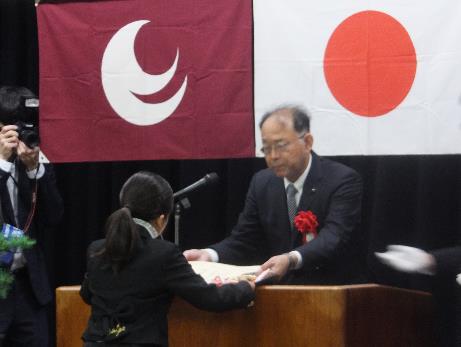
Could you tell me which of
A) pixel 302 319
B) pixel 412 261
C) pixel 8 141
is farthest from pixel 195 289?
pixel 8 141

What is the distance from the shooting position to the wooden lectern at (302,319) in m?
3.02

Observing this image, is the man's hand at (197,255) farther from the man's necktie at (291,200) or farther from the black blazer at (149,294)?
the black blazer at (149,294)

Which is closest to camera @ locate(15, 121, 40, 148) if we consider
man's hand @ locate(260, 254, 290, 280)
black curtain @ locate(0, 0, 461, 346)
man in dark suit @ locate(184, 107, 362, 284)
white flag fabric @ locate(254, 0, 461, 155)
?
black curtain @ locate(0, 0, 461, 346)

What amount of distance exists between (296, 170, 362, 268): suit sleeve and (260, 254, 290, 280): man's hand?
0.27 metres

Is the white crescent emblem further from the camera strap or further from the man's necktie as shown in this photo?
the man's necktie

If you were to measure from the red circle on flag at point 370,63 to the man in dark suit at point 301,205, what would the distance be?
0.75ft

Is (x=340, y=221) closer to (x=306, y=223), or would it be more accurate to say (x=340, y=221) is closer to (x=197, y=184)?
(x=306, y=223)

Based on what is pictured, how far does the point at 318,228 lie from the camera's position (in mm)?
3775

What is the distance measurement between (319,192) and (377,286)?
74cm

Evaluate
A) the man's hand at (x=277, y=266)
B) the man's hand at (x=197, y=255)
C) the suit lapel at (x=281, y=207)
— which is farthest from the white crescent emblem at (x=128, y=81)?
the man's hand at (x=277, y=266)

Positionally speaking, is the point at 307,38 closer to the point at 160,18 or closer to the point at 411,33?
the point at 411,33

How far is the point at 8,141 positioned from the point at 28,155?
11 centimetres

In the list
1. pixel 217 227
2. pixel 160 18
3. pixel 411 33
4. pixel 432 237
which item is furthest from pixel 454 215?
pixel 160 18

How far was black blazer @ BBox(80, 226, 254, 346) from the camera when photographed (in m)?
2.92
